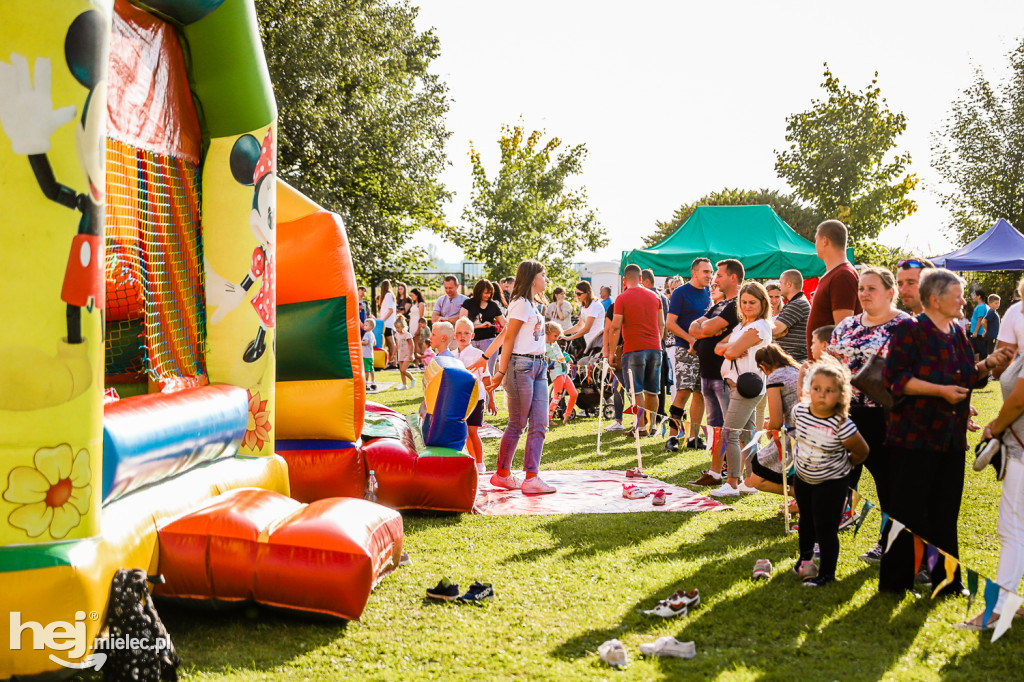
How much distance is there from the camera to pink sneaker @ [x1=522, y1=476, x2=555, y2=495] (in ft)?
22.4

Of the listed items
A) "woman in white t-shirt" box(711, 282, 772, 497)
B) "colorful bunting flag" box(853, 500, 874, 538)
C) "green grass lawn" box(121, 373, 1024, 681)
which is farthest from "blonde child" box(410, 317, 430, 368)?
"colorful bunting flag" box(853, 500, 874, 538)

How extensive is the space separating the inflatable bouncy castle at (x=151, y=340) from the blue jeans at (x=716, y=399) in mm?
3237

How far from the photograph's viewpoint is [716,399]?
736 cm

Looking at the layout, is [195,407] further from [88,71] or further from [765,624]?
[765,624]

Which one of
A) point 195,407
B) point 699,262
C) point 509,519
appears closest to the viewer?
point 195,407

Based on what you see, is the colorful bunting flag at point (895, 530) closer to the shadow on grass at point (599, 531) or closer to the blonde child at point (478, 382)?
the shadow on grass at point (599, 531)

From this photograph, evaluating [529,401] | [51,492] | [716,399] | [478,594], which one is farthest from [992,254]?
[51,492]

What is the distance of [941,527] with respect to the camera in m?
4.32

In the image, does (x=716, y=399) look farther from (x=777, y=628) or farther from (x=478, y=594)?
(x=478, y=594)

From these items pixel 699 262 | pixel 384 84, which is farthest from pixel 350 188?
pixel 699 262

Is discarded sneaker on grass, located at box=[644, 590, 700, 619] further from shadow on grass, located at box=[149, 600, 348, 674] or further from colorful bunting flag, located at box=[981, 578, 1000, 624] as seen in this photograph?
shadow on grass, located at box=[149, 600, 348, 674]

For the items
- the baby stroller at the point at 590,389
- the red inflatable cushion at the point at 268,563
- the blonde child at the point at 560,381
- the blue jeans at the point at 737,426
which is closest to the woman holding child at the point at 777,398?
the blue jeans at the point at 737,426

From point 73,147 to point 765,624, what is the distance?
379 centimetres

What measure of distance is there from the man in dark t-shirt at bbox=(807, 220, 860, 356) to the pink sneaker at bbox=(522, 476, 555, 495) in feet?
8.43
